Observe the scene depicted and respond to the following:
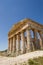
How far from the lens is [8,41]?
151 ft

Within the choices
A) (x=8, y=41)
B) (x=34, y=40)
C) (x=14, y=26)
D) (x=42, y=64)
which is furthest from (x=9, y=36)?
(x=42, y=64)

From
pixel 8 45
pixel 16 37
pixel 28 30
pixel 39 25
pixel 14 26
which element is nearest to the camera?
pixel 28 30

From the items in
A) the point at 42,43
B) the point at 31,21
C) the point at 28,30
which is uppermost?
the point at 31,21

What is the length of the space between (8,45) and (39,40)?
11.7m

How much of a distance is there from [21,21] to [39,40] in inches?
324

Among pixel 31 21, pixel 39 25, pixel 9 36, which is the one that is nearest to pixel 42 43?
pixel 39 25

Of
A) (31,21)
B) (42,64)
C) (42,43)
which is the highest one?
(31,21)

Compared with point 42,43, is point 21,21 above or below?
→ above

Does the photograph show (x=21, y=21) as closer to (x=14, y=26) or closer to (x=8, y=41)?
(x=14, y=26)

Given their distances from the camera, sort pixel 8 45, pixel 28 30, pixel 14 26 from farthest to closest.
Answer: pixel 8 45, pixel 14 26, pixel 28 30

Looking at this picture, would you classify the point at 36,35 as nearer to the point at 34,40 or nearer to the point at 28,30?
the point at 34,40

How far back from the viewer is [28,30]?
3384cm

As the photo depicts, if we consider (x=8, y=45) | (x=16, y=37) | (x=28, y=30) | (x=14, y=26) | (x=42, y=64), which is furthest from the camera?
(x=8, y=45)

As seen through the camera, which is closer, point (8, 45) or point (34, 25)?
point (34, 25)
